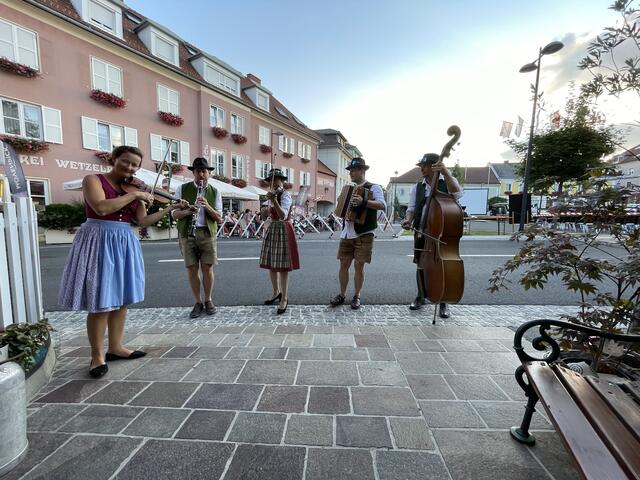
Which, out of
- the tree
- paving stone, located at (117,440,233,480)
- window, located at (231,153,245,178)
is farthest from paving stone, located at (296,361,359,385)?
window, located at (231,153,245,178)

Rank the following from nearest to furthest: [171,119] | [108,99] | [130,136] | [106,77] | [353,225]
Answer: [353,225]
[108,99]
[106,77]
[130,136]
[171,119]

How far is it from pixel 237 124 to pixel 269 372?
22.9 meters

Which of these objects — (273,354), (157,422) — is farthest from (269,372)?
(157,422)

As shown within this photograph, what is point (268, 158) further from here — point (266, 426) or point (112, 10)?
point (266, 426)

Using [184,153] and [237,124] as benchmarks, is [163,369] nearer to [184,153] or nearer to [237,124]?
[184,153]

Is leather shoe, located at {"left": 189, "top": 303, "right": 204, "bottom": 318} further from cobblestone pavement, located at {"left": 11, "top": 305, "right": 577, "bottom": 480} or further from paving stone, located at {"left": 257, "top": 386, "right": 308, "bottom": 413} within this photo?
paving stone, located at {"left": 257, "top": 386, "right": 308, "bottom": 413}

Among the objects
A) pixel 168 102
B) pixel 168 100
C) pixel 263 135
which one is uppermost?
pixel 168 100

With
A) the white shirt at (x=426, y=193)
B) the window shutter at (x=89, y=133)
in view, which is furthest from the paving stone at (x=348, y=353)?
the window shutter at (x=89, y=133)

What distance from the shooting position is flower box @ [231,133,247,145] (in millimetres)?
21938

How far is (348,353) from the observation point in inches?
111

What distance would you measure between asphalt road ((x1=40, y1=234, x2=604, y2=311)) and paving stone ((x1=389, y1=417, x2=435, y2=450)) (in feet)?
8.92

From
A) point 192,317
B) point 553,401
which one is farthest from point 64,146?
point 553,401

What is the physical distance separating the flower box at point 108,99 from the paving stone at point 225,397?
16.5 metres

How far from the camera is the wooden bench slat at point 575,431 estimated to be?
3.36 feet
